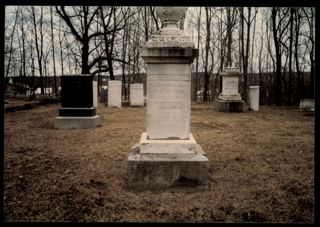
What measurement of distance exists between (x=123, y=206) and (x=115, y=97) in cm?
1487

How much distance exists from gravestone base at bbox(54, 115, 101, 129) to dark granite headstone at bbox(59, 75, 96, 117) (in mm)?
246

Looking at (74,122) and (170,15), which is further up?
(170,15)

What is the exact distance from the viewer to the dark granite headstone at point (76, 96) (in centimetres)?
1111

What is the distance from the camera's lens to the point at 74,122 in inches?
431

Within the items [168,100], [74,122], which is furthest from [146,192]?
[74,122]

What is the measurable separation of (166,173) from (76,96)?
726 cm

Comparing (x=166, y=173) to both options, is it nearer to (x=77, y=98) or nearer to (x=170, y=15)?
Answer: (x=170, y=15)

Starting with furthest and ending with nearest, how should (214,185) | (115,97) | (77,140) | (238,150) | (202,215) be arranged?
(115,97) → (77,140) → (238,150) → (214,185) → (202,215)

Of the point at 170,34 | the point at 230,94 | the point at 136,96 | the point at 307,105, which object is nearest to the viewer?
the point at 170,34
